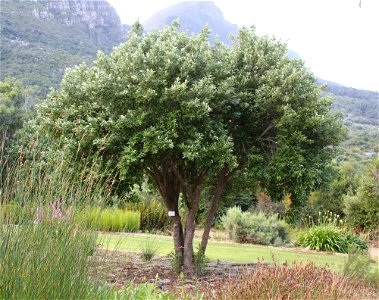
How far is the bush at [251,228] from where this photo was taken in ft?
58.4

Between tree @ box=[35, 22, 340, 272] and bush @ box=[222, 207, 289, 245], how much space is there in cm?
796

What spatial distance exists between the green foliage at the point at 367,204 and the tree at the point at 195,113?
39.2 feet

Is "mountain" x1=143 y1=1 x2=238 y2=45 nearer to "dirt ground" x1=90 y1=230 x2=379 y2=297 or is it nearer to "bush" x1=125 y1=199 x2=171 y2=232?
"bush" x1=125 y1=199 x2=171 y2=232

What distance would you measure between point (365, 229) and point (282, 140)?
47.3 ft

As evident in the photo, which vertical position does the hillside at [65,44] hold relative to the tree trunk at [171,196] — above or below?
above

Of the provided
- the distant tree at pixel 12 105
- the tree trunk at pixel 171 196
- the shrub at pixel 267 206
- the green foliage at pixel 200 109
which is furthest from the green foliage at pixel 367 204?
the distant tree at pixel 12 105

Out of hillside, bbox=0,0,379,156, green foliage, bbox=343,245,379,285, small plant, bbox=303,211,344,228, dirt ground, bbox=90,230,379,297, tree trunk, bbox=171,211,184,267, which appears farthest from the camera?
hillside, bbox=0,0,379,156

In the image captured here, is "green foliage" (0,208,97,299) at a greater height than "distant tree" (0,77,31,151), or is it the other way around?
"distant tree" (0,77,31,151)

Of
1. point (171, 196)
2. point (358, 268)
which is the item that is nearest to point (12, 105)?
point (171, 196)

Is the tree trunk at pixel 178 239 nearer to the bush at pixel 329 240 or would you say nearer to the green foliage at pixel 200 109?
the green foliage at pixel 200 109

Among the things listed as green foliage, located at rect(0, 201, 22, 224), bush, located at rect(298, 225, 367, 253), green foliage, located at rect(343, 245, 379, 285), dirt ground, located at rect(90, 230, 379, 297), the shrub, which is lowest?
dirt ground, located at rect(90, 230, 379, 297)

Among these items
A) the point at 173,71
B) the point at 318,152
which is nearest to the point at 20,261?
the point at 173,71

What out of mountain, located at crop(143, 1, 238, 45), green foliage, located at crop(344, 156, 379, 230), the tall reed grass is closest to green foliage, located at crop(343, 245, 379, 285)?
the tall reed grass

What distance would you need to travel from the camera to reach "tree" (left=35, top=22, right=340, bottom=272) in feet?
26.6
